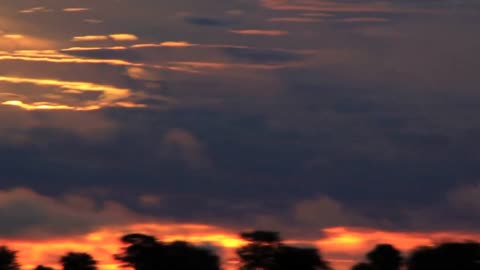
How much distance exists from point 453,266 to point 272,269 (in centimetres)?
1579

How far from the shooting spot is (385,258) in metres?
111

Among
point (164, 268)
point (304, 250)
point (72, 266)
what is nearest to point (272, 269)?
point (304, 250)

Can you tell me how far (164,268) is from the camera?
403 ft

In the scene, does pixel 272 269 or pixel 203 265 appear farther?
pixel 203 265

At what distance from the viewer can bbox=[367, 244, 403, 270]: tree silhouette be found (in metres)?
111

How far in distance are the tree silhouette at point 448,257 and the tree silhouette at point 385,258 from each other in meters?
1.61

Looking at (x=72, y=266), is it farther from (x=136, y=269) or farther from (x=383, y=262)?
(x=383, y=262)

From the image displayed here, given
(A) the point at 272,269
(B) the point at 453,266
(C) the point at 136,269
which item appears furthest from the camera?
(C) the point at 136,269

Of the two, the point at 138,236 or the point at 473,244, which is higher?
the point at 138,236

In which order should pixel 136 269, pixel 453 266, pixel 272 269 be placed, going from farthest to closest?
pixel 136 269 → pixel 272 269 → pixel 453 266

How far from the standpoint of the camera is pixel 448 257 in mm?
107688

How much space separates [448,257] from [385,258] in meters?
5.61

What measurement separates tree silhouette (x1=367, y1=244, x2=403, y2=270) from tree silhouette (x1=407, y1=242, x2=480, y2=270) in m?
1.61

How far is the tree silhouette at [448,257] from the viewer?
107 metres
